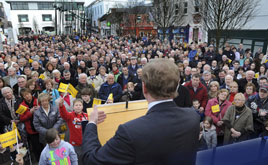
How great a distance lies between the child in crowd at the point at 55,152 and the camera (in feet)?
9.37

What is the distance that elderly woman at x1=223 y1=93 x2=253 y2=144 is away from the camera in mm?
3676

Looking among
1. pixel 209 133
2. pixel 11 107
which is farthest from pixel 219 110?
pixel 11 107

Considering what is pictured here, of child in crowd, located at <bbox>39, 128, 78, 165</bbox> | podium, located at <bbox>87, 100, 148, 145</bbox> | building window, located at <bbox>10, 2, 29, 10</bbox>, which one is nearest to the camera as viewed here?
podium, located at <bbox>87, 100, 148, 145</bbox>

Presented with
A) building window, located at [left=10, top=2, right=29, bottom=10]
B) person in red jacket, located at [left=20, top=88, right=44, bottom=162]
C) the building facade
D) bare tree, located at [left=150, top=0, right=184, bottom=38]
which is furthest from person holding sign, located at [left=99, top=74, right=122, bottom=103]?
building window, located at [left=10, top=2, right=29, bottom=10]

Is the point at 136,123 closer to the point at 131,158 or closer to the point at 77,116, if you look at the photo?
the point at 131,158

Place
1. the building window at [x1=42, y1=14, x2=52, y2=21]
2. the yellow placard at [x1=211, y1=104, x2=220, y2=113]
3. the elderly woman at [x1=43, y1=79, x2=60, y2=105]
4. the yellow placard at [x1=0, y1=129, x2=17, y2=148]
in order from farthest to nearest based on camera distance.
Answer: the building window at [x1=42, y1=14, x2=52, y2=21] → the elderly woman at [x1=43, y1=79, x2=60, y2=105] → the yellow placard at [x1=211, y1=104, x2=220, y2=113] → the yellow placard at [x1=0, y1=129, x2=17, y2=148]

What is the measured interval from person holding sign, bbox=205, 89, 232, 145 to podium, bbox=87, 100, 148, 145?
2766 millimetres

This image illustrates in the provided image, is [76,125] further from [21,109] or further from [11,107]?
[11,107]

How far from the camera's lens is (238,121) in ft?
12.3

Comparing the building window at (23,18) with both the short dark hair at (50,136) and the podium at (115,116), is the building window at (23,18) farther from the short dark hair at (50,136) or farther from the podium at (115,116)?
the podium at (115,116)

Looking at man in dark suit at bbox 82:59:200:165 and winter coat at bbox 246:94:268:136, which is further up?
man in dark suit at bbox 82:59:200:165

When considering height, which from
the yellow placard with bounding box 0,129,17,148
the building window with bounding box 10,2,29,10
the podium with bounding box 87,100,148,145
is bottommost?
the yellow placard with bounding box 0,129,17,148

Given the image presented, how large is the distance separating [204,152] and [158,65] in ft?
3.20

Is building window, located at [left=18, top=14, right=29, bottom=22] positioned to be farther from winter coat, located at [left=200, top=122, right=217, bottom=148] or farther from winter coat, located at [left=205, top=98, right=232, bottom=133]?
winter coat, located at [left=200, top=122, right=217, bottom=148]
